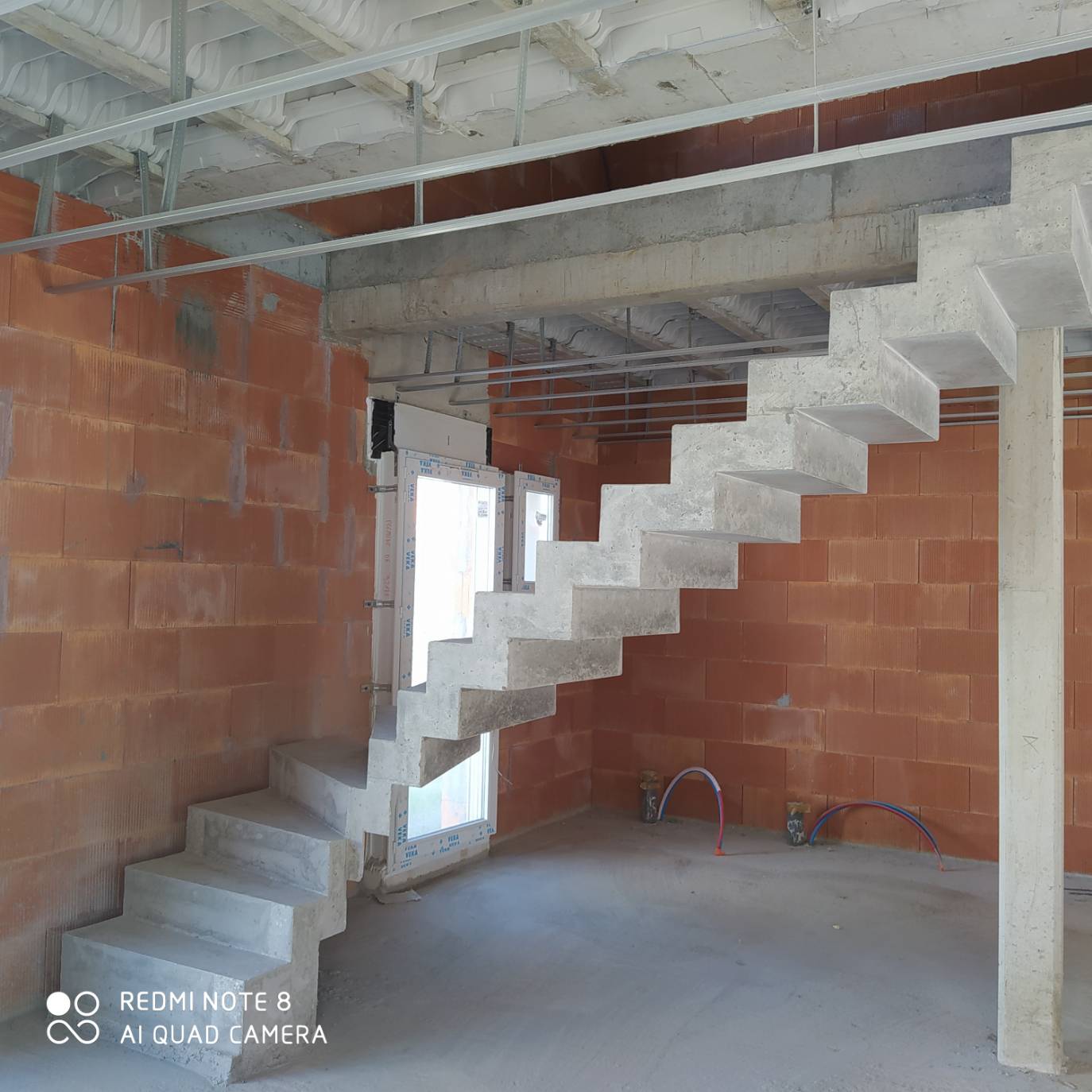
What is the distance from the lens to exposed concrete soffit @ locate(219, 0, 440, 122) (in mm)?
2946

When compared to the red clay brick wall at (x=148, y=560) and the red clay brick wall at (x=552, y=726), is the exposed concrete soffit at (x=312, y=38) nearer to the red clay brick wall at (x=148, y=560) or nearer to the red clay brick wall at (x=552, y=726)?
the red clay brick wall at (x=148, y=560)

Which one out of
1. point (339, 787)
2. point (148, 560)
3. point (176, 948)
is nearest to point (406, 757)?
point (339, 787)

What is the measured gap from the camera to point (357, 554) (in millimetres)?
5680

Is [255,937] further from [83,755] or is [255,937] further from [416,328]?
[416,328]

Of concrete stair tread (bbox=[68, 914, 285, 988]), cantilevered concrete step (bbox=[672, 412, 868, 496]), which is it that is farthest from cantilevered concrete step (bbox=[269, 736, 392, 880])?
cantilevered concrete step (bbox=[672, 412, 868, 496])

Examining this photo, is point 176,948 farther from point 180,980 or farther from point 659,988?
point 659,988

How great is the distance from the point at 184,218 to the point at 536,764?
17.2 feet

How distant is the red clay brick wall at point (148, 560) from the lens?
3967 mm

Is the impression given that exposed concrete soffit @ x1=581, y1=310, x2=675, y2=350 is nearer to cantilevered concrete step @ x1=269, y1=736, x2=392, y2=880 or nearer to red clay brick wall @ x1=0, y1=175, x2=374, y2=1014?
red clay brick wall @ x1=0, y1=175, x2=374, y2=1014

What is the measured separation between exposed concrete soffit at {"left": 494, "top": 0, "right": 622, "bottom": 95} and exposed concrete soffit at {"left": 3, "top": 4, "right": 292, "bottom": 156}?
1175 millimetres

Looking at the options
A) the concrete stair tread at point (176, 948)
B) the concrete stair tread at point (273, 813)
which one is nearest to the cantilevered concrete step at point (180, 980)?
the concrete stair tread at point (176, 948)

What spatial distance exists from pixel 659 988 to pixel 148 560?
303 centimetres

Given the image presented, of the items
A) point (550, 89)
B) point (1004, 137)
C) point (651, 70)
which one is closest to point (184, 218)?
point (550, 89)

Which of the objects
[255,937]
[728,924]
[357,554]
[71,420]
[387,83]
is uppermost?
[387,83]
